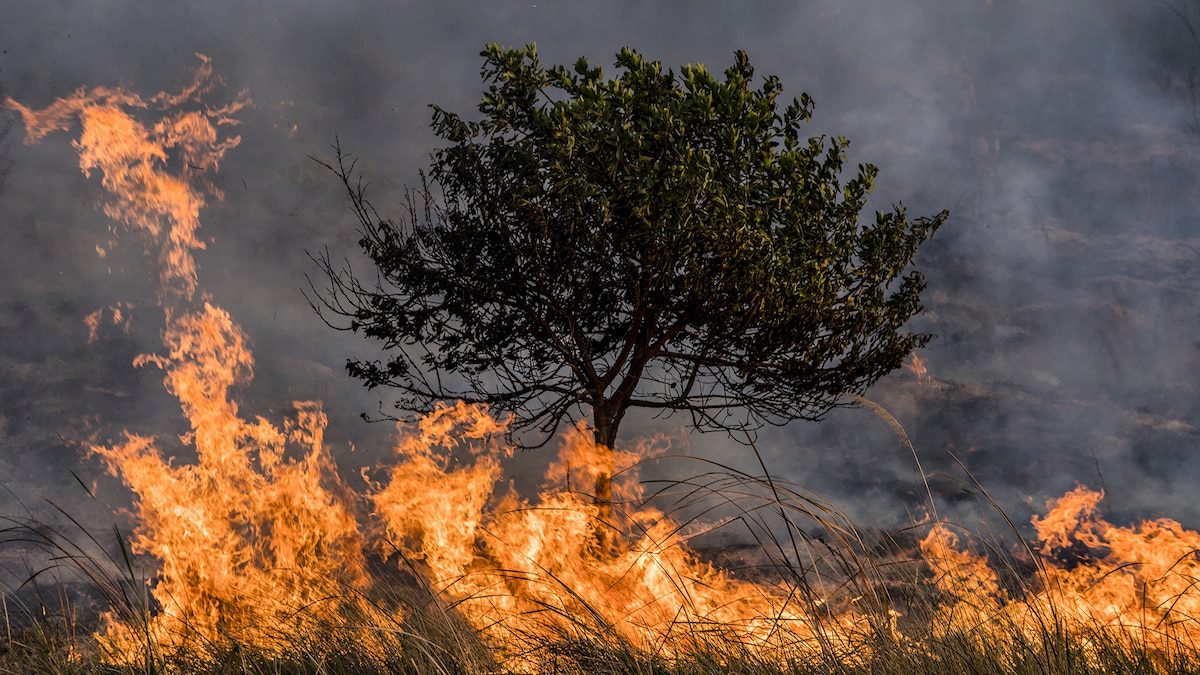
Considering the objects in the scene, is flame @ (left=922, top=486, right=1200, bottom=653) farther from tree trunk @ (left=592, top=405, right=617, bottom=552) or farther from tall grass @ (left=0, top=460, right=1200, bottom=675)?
tree trunk @ (left=592, top=405, right=617, bottom=552)

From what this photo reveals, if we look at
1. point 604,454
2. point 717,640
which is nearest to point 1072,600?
point 717,640

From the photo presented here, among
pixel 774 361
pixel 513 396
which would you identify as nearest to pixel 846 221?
pixel 774 361

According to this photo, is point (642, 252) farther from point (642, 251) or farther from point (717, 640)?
point (717, 640)

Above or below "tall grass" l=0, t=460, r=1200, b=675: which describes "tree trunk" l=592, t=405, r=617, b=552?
above

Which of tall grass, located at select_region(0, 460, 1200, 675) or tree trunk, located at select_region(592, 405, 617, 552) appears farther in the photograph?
tree trunk, located at select_region(592, 405, 617, 552)

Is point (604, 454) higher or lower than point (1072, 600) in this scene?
higher

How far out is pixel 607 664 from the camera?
552 cm

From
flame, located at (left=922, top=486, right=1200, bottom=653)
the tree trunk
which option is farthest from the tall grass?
the tree trunk

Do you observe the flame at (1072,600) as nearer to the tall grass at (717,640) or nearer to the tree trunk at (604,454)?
the tall grass at (717,640)

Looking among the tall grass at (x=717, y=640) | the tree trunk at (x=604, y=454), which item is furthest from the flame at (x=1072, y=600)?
the tree trunk at (x=604, y=454)

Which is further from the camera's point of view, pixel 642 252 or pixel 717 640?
pixel 642 252

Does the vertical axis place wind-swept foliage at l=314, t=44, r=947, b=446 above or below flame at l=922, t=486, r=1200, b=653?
above

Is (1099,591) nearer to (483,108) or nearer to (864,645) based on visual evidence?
(864,645)

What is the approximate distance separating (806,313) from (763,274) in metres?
1.26
